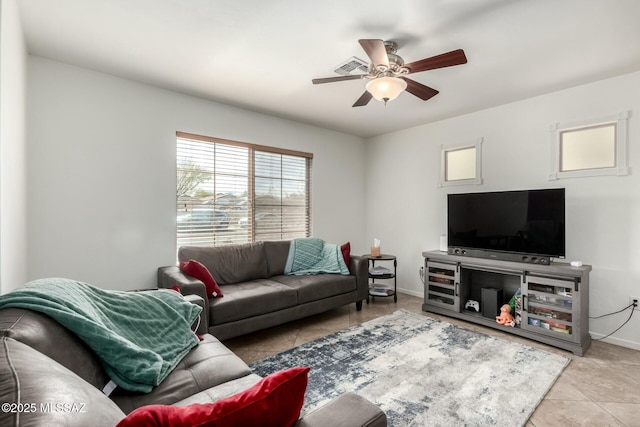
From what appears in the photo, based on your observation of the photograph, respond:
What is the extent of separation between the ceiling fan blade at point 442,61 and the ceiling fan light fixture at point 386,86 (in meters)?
0.12

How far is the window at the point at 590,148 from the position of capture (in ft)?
9.89

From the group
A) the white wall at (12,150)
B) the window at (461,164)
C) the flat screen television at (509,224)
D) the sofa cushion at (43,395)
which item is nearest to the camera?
the sofa cushion at (43,395)

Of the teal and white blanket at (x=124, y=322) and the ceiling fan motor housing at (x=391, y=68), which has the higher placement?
the ceiling fan motor housing at (x=391, y=68)

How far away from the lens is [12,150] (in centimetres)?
199

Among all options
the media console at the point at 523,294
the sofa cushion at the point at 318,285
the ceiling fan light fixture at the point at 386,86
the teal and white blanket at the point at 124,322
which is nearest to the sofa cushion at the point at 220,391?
the teal and white blanket at the point at 124,322

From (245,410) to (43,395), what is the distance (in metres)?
0.43

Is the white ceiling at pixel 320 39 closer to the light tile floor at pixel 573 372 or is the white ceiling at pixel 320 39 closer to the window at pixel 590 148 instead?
the window at pixel 590 148

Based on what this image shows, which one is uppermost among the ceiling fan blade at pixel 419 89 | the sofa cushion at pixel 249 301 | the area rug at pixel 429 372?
the ceiling fan blade at pixel 419 89

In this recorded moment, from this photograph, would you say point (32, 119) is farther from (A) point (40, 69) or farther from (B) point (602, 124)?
(B) point (602, 124)

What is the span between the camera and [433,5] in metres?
1.97

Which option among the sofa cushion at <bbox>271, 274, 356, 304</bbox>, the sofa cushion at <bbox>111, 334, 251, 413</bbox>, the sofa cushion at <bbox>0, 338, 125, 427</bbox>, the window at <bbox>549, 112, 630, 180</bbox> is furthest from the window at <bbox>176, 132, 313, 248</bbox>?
the window at <bbox>549, 112, 630, 180</bbox>

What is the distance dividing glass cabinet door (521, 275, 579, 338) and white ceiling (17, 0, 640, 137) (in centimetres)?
203

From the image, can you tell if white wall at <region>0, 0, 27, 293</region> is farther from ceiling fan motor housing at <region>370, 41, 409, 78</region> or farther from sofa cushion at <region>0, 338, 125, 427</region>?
ceiling fan motor housing at <region>370, 41, 409, 78</region>

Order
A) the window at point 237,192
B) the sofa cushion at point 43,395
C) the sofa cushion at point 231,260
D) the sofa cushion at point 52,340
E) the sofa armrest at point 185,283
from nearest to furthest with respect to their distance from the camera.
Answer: the sofa cushion at point 43,395, the sofa cushion at point 52,340, the sofa armrest at point 185,283, the sofa cushion at point 231,260, the window at point 237,192
